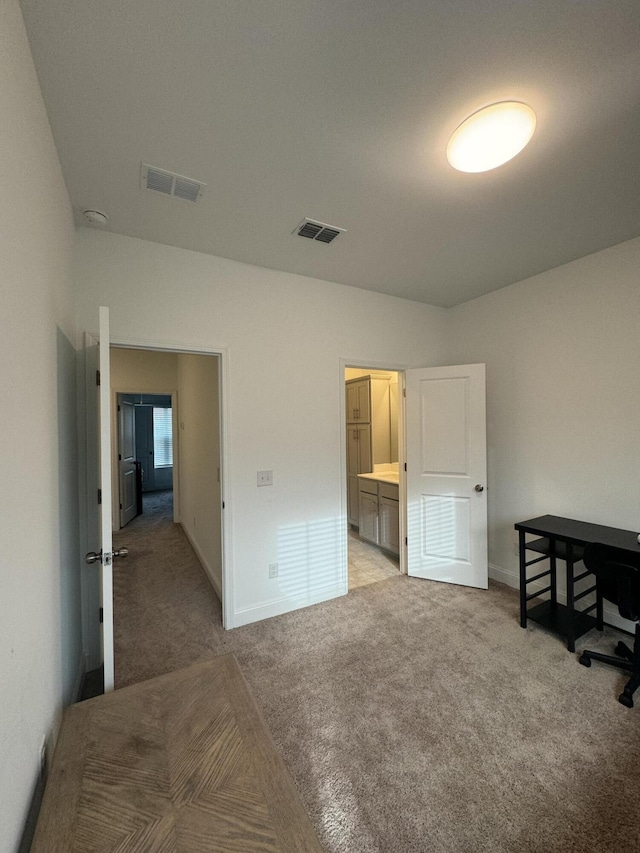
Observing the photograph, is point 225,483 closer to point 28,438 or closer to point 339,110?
point 28,438

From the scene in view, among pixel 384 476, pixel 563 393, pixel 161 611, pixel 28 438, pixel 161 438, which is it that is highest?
pixel 563 393

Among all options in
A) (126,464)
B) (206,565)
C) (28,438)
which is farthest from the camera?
(126,464)

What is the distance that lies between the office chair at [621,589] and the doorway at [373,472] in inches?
69.1

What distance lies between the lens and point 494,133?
1.39m

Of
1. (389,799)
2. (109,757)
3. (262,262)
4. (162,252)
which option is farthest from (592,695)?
(162,252)

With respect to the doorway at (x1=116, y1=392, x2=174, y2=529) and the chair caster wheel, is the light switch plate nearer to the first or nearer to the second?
the chair caster wheel

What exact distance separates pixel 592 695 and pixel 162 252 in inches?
150

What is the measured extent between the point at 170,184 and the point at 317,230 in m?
0.89

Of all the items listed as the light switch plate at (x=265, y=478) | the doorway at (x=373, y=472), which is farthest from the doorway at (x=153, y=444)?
the light switch plate at (x=265, y=478)

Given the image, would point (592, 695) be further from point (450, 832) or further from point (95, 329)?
point (95, 329)

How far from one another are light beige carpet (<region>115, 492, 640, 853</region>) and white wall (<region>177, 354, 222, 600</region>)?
0.71m

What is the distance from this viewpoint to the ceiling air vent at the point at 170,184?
67.3 inches

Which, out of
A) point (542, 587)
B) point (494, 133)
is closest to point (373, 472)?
point (542, 587)

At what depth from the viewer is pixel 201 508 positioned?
4004mm
